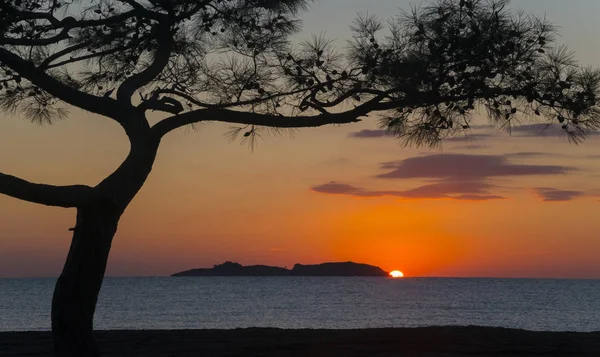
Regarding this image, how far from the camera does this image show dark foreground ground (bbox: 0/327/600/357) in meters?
11.5

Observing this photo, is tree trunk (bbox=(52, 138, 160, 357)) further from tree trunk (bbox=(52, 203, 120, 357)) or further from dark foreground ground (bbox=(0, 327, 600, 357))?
dark foreground ground (bbox=(0, 327, 600, 357))

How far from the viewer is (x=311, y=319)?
54281 mm

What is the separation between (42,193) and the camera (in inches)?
407

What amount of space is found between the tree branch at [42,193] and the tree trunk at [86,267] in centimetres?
16

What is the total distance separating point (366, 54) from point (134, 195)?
11.0 ft

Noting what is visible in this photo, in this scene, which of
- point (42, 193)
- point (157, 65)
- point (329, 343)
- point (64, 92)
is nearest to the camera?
point (42, 193)

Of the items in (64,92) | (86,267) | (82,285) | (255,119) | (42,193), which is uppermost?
(64,92)

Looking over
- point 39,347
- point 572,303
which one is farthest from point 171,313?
point 39,347

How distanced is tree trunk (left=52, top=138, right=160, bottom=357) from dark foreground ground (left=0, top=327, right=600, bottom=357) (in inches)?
53.2

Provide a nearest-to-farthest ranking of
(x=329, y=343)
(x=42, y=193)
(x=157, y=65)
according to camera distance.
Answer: (x=42, y=193)
(x=157, y=65)
(x=329, y=343)

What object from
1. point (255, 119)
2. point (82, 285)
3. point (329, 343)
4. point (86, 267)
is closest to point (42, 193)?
point (86, 267)

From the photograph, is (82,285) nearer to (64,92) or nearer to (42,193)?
(42,193)

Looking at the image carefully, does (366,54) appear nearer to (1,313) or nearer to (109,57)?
(109,57)

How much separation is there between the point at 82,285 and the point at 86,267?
0.71 ft
